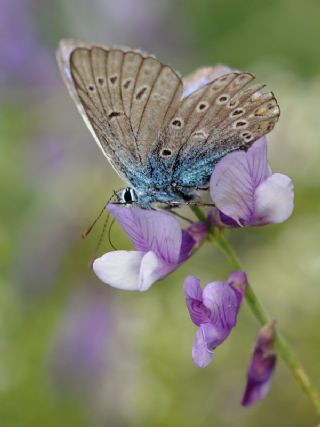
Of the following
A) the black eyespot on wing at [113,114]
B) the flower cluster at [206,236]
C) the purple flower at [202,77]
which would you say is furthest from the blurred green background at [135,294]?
the black eyespot on wing at [113,114]

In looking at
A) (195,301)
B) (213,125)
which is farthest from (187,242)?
(213,125)

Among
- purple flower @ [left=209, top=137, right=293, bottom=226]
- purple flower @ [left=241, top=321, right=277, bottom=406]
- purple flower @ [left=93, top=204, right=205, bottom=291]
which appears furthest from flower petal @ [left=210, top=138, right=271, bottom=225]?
purple flower @ [left=241, top=321, right=277, bottom=406]

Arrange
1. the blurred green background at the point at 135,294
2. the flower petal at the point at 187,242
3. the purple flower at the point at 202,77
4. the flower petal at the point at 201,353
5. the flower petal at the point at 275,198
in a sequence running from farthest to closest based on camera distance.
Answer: the blurred green background at the point at 135,294 → the purple flower at the point at 202,77 → the flower petal at the point at 187,242 → the flower petal at the point at 275,198 → the flower petal at the point at 201,353

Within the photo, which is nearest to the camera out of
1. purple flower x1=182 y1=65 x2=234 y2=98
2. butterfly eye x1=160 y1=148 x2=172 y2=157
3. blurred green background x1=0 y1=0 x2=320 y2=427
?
butterfly eye x1=160 y1=148 x2=172 y2=157

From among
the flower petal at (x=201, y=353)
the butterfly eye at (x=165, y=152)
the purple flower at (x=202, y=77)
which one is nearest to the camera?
the flower petal at (x=201, y=353)

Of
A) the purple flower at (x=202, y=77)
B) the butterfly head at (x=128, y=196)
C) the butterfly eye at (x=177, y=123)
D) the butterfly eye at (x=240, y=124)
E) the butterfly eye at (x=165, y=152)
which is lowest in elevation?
the butterfly head at (x=128, y=196)

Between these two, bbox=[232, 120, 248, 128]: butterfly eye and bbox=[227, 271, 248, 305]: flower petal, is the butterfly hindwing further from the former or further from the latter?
bbox=[227, 271, 248, 305]: flower petal

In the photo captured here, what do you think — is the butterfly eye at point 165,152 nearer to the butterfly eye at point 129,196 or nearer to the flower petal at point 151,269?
the butterfly eye at point 129,196

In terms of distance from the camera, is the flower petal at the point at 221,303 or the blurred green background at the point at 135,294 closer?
the flower petal at the point at 221,303
